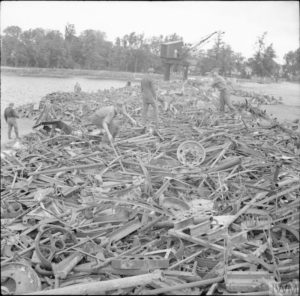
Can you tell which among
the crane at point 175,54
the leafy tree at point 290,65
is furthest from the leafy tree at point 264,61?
the crane at point 175,54

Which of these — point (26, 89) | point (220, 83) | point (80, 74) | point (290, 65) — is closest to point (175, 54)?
point (26, 89)

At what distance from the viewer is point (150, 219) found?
207 inches

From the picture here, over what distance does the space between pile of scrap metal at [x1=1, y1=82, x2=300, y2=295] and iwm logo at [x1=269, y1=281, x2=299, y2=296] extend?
0.05 feet

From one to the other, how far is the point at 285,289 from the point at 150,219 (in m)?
2.12

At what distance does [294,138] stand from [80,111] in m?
9.52

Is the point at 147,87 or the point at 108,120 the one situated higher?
the point at 147,87

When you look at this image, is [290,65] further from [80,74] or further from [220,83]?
[220,83]

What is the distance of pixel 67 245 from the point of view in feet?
15.6

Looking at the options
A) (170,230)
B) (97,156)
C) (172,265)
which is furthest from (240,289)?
(97,156)

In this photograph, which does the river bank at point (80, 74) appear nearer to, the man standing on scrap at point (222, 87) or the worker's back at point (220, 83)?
the man standing on scrap at point (222, 87)

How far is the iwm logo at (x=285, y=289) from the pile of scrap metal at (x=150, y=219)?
0.02 meters

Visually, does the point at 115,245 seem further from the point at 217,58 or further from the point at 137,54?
the point at 137,54

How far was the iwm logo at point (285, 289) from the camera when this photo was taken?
3793mm

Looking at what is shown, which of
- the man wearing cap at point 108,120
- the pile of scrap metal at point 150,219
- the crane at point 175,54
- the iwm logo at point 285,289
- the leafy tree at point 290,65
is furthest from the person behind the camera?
the leafy tree at point 290,65
